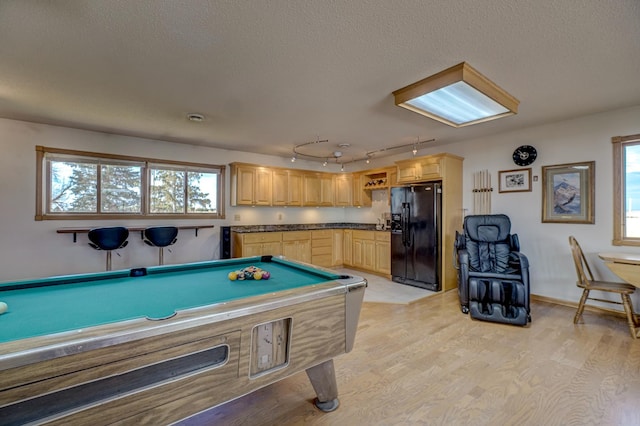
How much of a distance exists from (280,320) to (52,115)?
4089mm

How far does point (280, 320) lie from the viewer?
5.14ft

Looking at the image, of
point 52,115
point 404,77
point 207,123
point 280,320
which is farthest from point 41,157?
point 404,77

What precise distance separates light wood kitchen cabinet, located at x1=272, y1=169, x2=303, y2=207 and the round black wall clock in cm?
378

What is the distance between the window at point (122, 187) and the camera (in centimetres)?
401

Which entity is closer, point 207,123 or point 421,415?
point 421,415

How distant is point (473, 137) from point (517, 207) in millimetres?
1292

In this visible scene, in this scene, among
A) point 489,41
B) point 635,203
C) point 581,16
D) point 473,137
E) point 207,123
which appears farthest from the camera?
point 473,137

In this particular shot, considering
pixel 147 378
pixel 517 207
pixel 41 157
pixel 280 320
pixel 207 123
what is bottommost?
pixel 147 378

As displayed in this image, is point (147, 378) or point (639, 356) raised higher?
point (147, 378)

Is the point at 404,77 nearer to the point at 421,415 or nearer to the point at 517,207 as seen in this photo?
the point at 421,415

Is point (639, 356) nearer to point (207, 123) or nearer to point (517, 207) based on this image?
point (517, 207)

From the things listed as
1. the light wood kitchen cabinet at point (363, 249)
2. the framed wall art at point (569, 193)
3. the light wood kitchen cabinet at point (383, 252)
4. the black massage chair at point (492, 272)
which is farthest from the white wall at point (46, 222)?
the framed wall art at point (569, 193)

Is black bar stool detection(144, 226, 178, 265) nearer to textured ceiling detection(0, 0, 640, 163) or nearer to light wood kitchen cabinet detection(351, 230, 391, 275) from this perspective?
textured ceiling detection(0, 0, 640, 163)

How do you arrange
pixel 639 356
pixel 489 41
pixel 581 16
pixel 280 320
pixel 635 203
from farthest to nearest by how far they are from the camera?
pixel 635 203 < pixel 639 356 < pixel 489 41 < pixel 581 16 < pixel 280 320
